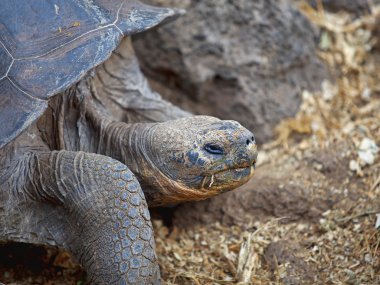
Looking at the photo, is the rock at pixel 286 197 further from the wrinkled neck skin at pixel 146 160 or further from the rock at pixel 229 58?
the rock at pixel 229 58

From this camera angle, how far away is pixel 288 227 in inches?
144

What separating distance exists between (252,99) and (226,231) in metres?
1.33

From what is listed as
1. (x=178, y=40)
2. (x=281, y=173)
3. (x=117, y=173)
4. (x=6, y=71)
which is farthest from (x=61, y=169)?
(x=178, y=40)

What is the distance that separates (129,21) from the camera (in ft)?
11.1

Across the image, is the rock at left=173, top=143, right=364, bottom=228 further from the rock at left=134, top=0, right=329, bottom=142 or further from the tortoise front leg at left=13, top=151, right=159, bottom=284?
the tortoise front leg at left=13, top=151, right=159, bottom=284

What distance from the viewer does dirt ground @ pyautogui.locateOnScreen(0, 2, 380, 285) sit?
3309mm

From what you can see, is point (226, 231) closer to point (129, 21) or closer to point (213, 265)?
point (213, 265)

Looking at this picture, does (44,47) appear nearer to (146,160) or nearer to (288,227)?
(146,160)

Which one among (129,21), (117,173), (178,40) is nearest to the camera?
(117,173)

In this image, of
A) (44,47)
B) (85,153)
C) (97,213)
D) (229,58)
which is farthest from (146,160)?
(229,58)

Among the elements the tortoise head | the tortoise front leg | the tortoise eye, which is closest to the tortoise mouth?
the tortoise head

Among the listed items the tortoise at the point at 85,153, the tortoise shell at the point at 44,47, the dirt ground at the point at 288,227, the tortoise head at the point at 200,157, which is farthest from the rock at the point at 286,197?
the tortoise shell at the point at 44,47

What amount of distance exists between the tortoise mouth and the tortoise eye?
0.10m

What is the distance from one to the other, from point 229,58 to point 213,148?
1.80 metres
